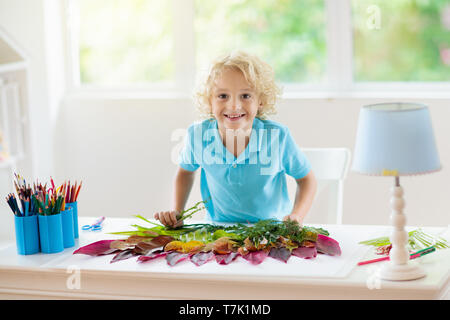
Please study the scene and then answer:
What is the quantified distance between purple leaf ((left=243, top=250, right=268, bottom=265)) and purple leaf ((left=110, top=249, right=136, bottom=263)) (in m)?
0.33

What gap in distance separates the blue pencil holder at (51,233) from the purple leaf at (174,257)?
1.12 feet

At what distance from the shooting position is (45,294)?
Result: 1.70 metres

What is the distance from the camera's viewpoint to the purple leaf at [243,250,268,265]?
167cm

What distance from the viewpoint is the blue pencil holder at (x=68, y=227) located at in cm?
186

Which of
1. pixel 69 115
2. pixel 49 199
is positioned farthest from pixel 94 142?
pixel 49 199

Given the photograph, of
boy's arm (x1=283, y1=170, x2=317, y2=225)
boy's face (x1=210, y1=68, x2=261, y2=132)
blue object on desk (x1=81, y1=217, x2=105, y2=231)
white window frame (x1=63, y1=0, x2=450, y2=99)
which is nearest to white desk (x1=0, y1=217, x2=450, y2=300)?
blue object on desk (x1=81, y1=217, x2=105, y2=231)

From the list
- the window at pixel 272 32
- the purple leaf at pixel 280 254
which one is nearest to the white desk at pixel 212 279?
the purple leaf at pixel 280 254

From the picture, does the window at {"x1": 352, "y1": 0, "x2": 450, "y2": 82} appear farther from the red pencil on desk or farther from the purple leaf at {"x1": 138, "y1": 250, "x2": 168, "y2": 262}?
the purple leaf at {"x1": 138, "y1": 250, "x2": 168, "y2": 262}

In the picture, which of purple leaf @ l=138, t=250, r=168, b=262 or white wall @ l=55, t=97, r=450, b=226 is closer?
purple leaf @ l=138, t=250, r=168, b=262

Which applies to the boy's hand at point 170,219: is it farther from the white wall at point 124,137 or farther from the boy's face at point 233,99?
the white wall at point 124,137

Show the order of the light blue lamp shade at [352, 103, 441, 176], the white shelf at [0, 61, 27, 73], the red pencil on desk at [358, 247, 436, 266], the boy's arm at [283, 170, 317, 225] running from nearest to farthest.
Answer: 1. the light blue lamp shade at [352, 103, 441, 176]
2. the red pencil on desk at [358, 247, 436, 266]
3. the boy's arm at [283, 170, 317, 225]
4. the white shelf at [0, 61, 27, 73]

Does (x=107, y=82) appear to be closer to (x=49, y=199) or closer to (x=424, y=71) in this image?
(x=424, y=71)

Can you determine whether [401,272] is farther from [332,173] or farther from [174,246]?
[332,173]

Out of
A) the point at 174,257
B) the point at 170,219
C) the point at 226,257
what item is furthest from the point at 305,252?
the point at 170,219
